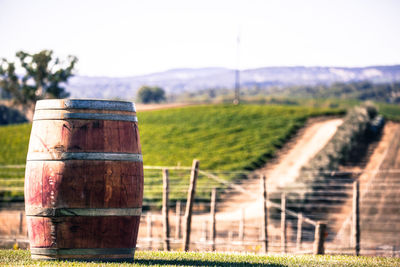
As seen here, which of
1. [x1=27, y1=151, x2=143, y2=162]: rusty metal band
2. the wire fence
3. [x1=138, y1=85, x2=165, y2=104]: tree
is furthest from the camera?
[x1=138, y1=85, x2=165, y2=104]: tree

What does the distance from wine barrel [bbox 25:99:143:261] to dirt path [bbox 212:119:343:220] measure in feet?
65.3

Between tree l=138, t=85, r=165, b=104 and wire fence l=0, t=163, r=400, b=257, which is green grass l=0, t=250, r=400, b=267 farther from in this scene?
tree l=138, t=85, r=165, b=104

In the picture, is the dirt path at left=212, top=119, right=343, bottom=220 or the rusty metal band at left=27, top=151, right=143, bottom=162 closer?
the rusty metal band at left=27, top=151, right=143, bottom=162

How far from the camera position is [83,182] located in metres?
6.88

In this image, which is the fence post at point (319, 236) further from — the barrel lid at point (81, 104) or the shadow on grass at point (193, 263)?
the barrel lid at point (81, 104)

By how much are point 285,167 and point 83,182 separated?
34126 mm

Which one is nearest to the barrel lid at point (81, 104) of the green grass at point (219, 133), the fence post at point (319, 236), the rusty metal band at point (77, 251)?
the rusty metal band at point (77, 251)

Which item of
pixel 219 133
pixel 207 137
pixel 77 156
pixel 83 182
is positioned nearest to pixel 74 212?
pixel 83 182

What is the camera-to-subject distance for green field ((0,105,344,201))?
143ft

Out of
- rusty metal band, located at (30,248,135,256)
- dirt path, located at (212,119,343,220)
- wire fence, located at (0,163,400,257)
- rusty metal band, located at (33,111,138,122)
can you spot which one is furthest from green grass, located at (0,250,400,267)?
dirt path, located at (212,119,343,220)

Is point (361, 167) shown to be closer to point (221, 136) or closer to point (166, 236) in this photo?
point (221, 136)

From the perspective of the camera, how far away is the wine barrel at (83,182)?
271 inches

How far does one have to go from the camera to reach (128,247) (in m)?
7.18

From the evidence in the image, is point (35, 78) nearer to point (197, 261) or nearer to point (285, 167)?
point (285, 167)
